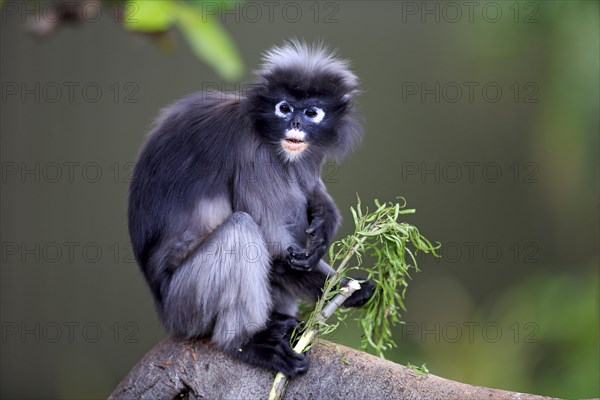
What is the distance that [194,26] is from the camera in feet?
10.7

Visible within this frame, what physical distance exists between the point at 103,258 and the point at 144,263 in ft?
12.8

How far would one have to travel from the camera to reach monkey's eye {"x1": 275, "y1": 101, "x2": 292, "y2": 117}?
4461 millimetres

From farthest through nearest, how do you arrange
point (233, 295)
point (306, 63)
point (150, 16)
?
1. point (306, 63)
2. point (233, 295)
3. point (150, 16)

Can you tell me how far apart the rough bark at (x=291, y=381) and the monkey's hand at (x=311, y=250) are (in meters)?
0.53

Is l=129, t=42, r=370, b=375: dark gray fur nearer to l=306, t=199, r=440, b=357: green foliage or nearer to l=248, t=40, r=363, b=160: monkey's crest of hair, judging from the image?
l=248, t=40, r=363, b=160: monkey's crest of hair

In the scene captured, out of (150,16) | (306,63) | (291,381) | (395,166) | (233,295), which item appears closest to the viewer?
(150,16)

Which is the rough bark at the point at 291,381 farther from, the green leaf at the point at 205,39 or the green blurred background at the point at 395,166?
the green blurred background at the point at 395,166

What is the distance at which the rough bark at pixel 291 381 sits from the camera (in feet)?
12.1

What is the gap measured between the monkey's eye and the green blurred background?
3306mm

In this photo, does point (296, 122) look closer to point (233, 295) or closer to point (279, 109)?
point (279, 109)

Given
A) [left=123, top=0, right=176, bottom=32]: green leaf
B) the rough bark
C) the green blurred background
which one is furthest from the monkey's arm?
the green blurred background

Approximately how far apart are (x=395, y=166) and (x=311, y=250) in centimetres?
427

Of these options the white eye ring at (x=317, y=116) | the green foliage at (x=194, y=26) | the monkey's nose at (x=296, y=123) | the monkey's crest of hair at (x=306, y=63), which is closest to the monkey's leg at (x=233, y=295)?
the monkey's nose at (x=296, y=123)

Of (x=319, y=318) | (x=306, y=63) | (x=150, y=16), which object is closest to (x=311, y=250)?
(x=319, y=318)
